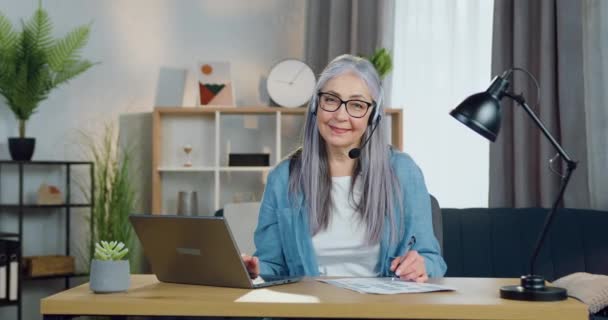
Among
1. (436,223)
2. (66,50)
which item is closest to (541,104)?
(436,223)

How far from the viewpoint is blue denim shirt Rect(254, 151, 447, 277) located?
2.31 metres

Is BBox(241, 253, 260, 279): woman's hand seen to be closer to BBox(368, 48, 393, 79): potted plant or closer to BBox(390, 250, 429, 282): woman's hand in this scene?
BBox(390, 250, 429, 282): woman's hand

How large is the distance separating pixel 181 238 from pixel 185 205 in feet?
10.2

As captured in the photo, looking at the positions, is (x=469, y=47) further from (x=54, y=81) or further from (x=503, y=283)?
(x=503, y=283)

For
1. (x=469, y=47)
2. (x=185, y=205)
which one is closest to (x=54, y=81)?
(x=185, y=205)

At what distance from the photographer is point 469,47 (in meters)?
4.55

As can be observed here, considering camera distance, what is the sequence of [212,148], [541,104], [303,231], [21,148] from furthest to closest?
[212,148] < [21,148] < [541,104] < [303,231]

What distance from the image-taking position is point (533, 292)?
1.67 m

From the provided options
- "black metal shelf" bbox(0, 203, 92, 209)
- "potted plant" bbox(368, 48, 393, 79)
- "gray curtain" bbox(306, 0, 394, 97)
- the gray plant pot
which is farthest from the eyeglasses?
"black metal shelf" bbox(0, 203, 92, 209)

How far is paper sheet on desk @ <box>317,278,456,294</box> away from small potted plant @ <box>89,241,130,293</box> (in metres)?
0.45

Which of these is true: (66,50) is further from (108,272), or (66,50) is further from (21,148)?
(108,272)

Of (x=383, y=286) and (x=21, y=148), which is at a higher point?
(x=21, y=148)

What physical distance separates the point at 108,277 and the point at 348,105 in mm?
880

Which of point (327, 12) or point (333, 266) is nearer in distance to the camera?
point (333, 266)
